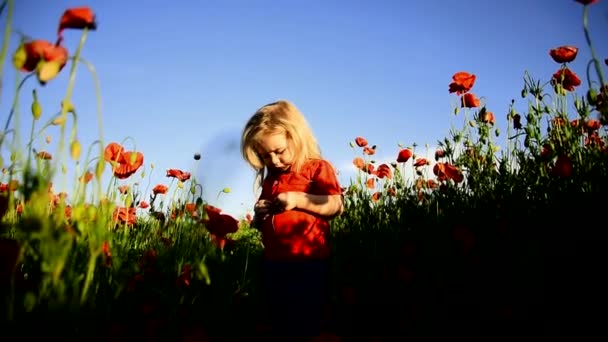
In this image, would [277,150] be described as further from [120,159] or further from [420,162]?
[420,162]

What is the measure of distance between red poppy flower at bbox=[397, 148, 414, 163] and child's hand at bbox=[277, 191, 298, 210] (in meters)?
1.86

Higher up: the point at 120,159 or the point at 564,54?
the point at 564,54

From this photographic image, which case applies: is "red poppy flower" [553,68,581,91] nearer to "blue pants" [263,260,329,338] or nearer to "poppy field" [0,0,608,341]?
"poppy field" [0,0,608,341]

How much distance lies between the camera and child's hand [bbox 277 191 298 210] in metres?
1.64

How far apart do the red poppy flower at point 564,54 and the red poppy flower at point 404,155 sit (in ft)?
4.00

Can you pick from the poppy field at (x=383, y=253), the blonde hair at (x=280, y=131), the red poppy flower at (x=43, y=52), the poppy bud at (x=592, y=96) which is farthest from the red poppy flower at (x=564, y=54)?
the red poppy flower at (x=43, y=52)

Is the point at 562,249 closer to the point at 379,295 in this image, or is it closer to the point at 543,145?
the point at 379,295

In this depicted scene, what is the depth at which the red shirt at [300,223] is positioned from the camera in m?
1.72

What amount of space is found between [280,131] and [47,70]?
114cm

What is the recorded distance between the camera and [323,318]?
5.61ft

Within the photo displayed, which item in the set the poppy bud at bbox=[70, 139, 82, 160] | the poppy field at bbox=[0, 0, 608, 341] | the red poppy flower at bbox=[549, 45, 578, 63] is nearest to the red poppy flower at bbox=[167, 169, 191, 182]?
the poppy field at bbox=[0, 0, 608, 341]

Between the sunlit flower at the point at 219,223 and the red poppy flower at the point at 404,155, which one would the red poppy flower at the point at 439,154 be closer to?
the red poppy flower at the point at 404,155

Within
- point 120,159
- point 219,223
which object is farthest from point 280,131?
point 120,159

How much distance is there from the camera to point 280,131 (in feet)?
6.26
